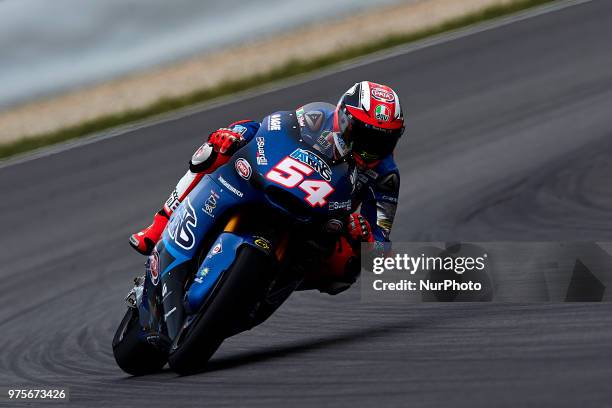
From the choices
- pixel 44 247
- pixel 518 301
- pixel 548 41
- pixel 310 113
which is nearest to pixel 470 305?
pixel 518 301

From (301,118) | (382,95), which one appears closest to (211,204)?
(301,118)

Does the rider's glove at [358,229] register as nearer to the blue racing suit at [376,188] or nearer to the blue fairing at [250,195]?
the blue racing suit at [376,188]

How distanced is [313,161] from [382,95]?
1.80 feet

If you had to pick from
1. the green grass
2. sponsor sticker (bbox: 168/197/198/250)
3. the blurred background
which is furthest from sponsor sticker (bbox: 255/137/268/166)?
the blurred background

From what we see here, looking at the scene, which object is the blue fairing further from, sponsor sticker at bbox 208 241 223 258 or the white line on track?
the white line on track

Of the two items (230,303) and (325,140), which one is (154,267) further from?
(325,140)

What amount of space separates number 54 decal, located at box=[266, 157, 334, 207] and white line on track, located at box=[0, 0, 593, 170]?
710 centimetres

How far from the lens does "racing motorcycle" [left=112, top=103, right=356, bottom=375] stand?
5.48 m

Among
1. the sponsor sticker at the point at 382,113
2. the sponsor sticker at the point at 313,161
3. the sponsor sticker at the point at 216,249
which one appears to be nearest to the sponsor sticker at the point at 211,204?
the sponsor sticker at the point at 216,249

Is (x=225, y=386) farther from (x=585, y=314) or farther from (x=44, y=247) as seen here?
(x=44, y=247)

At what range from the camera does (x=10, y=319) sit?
8.77 metres

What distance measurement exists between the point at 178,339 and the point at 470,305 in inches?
67.3

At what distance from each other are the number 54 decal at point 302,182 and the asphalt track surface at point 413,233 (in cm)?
74

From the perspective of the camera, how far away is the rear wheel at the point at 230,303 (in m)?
5.42
